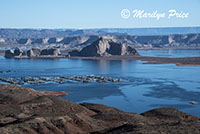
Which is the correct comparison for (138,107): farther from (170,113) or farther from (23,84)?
(23,84)

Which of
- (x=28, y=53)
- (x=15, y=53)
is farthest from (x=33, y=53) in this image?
(x=15, y=53)


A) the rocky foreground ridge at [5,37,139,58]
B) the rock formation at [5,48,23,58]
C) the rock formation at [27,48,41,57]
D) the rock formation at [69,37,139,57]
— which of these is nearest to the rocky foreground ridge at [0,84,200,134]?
the rock formation at [27,48,41,57]

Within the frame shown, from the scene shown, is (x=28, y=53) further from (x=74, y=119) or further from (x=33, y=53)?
(x=74, y=119)

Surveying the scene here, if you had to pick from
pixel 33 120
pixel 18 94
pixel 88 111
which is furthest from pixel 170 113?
pixel 18 94

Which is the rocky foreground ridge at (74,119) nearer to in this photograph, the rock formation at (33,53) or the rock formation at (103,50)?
the rock formation at (33,53)

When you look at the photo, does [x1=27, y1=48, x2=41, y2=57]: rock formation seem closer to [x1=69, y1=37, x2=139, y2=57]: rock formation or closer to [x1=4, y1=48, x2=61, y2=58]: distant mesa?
[x1=4, y1=48, x2=61, y2=58]: distant mesa
